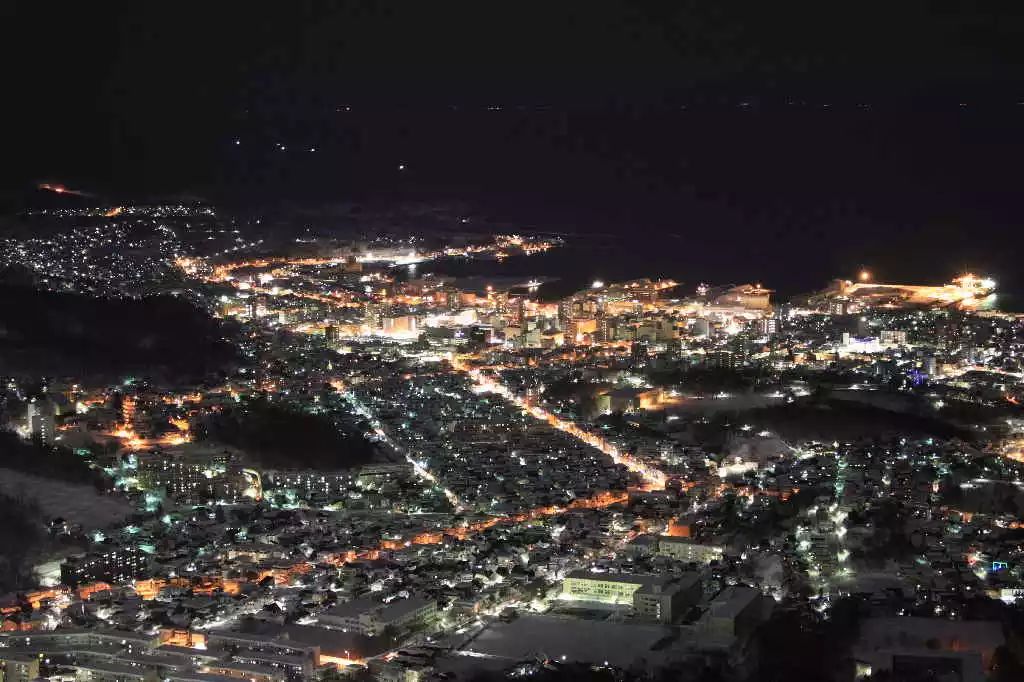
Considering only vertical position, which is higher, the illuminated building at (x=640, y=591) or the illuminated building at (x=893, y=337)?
the illuminated building at (x=893, y=337)

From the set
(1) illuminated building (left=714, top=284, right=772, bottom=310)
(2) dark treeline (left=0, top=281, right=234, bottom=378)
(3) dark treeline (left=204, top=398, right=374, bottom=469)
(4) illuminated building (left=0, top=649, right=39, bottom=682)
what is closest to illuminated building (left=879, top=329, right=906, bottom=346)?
(1) illuminated building (left=714, top=284, right=772, bottom=310)

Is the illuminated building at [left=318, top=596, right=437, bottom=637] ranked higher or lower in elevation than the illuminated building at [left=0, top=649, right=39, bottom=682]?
higher

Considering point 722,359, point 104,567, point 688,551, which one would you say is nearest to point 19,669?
point 104,567

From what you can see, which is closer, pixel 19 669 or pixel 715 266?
pixel 19 669

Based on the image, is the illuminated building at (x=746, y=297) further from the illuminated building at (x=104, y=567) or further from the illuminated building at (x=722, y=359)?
the illuminated building at (x=104, y=567)

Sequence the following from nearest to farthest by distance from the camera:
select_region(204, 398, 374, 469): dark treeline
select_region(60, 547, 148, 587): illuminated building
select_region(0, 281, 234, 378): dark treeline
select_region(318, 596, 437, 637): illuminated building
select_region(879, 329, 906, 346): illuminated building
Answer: select_region(318, 596, 437, 637): illuminated building, select_region(60, 547, 148, 587): illuminated building, select_region(204, 398, 374, 469): dark treeline, select_region(0, 281, 234, 378): dark treeline, select_region(879, 329, 906, 346): illuminated building

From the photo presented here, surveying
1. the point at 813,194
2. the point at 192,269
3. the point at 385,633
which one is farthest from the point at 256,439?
the point at 813,194

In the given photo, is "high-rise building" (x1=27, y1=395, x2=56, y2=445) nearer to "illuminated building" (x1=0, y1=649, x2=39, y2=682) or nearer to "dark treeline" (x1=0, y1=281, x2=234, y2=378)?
"dark treeline" (x1=0, y1=281, x2=234, y2=378)

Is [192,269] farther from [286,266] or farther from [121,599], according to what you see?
[121,599]

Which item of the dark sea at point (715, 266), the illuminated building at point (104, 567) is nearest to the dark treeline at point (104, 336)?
the dark sea at point (715, 266)

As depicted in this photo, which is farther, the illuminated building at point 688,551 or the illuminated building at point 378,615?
the illuminated building at point 688,551

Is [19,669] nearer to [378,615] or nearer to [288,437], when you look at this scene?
[378,615]
